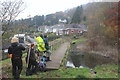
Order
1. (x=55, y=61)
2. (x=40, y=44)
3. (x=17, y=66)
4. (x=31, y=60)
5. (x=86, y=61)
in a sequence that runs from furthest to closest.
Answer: (x=86, y=61)
(x=55, y=61)
(x=40, y=44)
(x=31, y=60)
(x=17, y=66)

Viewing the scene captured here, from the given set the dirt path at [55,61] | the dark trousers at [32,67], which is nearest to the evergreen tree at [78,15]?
the dirt path at [55,61]

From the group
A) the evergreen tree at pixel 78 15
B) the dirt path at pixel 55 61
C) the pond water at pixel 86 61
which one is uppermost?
the evergreen tree at pixel 78 15

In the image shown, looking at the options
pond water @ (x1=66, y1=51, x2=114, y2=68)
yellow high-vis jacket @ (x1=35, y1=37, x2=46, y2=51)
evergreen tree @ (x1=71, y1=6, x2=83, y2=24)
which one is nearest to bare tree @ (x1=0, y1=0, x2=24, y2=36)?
yellow high-vis jacket @ (x1=35, y1=37, x2=46, y2=51)

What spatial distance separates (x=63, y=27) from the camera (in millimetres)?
66812

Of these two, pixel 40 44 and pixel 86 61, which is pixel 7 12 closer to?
pixel 40 44

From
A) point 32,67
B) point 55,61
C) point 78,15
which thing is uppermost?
point 78,15

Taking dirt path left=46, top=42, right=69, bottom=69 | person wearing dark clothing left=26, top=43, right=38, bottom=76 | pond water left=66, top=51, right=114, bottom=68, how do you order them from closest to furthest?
person wearing dark clothing left=26, top=43, right=38, bottom=76 → dirt path left=46, top=42, right=69, bottom=69 → pond water left=66, top=51, right=114, bottom=68

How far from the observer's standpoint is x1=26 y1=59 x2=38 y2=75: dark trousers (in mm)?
6312

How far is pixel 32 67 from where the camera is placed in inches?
259

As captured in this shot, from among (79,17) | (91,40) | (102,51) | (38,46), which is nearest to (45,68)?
(38,46)

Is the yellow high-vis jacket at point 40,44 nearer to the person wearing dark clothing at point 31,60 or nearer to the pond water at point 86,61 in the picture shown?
the person wearing dark clothing at point 31,60

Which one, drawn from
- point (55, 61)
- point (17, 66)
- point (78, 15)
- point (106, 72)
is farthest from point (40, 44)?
point (78, 15)

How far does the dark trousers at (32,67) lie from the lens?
631cm

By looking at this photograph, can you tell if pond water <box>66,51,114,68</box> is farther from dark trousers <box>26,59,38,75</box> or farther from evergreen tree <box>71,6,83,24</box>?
evergreen tree <box>71,6,83,24</box>
